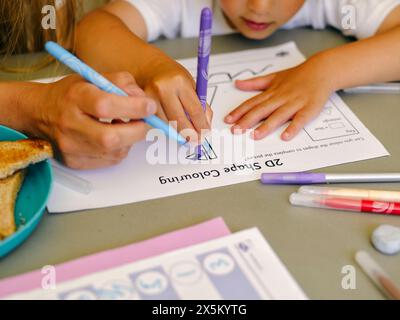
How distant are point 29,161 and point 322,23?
1.78 feet

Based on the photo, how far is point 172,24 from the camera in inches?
31.5

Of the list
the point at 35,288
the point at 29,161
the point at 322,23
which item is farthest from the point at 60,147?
the point at 322,23

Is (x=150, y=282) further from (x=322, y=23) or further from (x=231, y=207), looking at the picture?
(x=322, y=23)

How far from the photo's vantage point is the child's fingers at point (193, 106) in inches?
21.3

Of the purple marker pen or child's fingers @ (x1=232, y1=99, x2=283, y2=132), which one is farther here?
child's fingers @ (x1=232, y1=99, x2=283, y2=132)

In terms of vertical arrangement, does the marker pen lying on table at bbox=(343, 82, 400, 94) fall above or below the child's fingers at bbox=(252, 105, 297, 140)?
above

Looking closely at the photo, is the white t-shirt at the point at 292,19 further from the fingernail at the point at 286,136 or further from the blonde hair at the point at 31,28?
the fingernail at the point at 286,136

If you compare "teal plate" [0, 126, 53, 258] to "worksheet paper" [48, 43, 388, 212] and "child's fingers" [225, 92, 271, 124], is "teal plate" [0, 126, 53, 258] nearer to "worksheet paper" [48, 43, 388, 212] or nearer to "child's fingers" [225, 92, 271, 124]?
"worksheet paper" [48, 43, 388, 212]

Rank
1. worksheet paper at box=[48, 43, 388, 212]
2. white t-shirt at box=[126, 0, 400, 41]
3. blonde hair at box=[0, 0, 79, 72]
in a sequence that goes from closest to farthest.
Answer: worksheet paper at box=[48, 43, 388, 212]
blonde hair at box=[0, 0, 79, 72]
white t-shirt at box=[126, 0, 400, 41]

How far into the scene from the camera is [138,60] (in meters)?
0.65

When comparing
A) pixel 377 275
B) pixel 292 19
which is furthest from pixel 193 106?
pixel 292 19

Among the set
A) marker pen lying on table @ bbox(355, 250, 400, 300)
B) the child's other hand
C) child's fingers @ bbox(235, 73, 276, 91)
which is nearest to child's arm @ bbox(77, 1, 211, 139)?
the child's other hand

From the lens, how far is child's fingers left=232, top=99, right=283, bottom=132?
60 cm
